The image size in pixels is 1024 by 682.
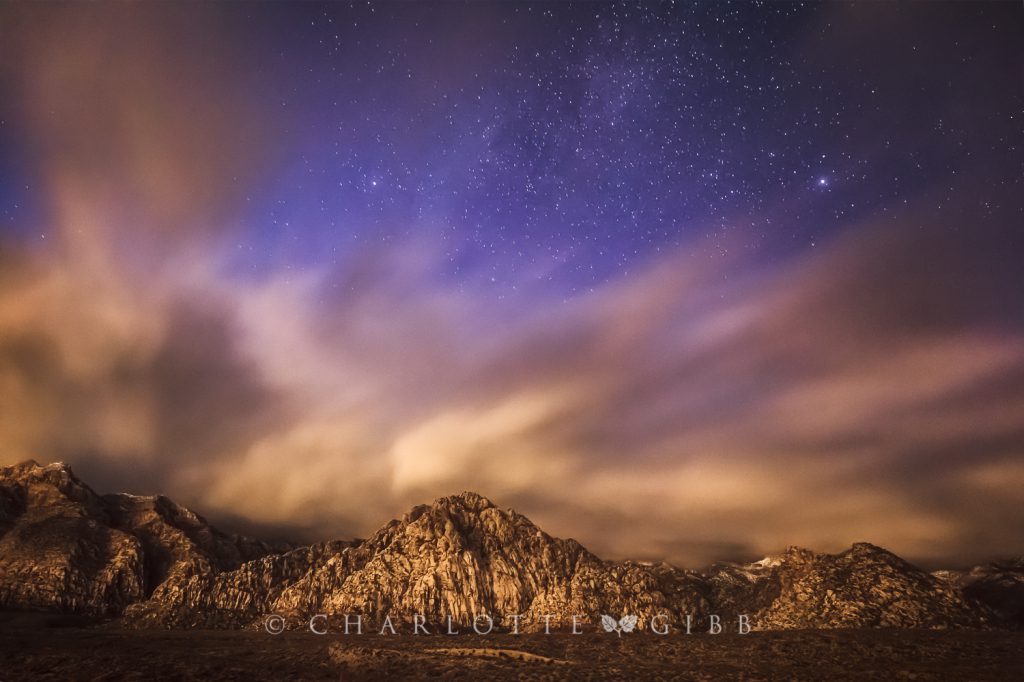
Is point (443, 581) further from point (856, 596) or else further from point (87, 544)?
point (87, 544)

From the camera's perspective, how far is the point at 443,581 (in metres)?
101

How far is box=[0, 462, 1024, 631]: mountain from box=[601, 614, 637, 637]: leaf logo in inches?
80.2

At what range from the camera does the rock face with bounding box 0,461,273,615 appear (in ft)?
372

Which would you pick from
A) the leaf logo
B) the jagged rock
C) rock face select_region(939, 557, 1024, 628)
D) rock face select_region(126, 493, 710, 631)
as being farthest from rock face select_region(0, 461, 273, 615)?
rock face select_region(939, 557, 1024, 628)

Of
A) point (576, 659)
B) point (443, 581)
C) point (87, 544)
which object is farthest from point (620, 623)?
point (87, 544)

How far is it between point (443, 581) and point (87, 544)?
97746mm

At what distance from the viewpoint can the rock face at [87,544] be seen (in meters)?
113

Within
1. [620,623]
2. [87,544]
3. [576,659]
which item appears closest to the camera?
[576,659]

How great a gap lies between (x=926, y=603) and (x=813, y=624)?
1499 centimetres

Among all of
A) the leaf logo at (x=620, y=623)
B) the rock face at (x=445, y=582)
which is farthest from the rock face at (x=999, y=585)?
the leaf logo at (x=620, y=623)

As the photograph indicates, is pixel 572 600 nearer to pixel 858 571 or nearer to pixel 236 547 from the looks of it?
→ pixel 858 571

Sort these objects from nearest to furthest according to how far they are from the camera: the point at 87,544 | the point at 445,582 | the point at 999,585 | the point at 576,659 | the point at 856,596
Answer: the point at 576,659
the point at 856,596
the point at 445,582
the point at 87,544
the point at 999,585

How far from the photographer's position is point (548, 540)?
Result: 118 metres

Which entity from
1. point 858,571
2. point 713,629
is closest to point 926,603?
point 858,571
